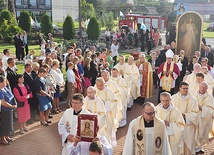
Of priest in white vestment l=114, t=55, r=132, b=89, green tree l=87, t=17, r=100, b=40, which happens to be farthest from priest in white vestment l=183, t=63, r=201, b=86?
green tree l=87, t=17, r=100, b=40

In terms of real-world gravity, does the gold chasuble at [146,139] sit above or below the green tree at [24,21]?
below

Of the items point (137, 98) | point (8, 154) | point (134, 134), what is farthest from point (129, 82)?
point (134, 134)

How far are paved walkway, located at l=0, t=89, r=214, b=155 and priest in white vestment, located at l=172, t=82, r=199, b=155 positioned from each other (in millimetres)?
1025

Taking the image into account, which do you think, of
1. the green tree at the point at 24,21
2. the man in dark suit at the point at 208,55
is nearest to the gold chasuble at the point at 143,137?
the man in dark suit at the point at 208,55

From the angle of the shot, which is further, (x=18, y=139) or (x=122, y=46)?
Result: (x=122, y=46)

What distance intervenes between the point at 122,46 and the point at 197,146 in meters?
21.0

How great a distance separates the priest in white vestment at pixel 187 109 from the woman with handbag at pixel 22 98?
412 cm

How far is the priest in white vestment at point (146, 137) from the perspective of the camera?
5.04m

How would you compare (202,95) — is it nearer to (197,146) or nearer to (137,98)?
(197,146)

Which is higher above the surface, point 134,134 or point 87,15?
point 87,15

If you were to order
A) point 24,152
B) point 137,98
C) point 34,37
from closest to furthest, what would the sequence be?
point 24,152 → point 137,98 → point 34,37

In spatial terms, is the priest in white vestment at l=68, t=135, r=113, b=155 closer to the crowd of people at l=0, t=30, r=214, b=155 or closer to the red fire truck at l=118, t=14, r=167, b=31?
the crowd of people at l=0, t=30, r=214, b=155

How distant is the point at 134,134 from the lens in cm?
511

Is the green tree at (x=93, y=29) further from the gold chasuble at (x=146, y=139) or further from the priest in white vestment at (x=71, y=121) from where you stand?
the gold chasuble at (x=146, y=139)
